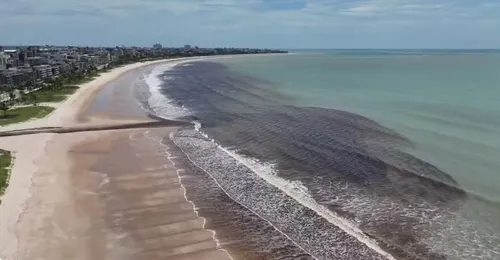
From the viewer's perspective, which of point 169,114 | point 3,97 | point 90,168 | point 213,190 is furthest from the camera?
point 3,97

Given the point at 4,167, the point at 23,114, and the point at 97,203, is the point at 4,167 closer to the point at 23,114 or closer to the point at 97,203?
the point at 97,203

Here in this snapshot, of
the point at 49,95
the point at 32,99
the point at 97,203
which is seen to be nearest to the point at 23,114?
the point at 32,99

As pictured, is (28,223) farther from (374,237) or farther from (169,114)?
(169,114)

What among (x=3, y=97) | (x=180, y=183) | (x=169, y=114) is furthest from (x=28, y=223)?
(x=3, y=97)

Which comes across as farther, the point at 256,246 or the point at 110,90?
the point at 110,90

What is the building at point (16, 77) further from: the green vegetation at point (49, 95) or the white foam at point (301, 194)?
the white foam at point (301, 194)

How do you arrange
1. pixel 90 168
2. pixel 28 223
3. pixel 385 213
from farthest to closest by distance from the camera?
pixel 90 168 < pixel 385 213 < pixel 28 223
